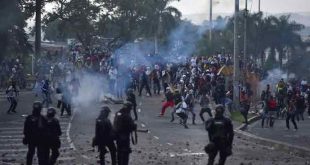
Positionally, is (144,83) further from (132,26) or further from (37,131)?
(37,131)

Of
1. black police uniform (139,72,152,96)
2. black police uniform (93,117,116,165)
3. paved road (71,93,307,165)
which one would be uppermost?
black police uniform (139,72,152,96)

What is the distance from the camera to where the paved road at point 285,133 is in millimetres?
23703

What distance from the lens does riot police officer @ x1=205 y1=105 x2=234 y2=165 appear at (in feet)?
46.9

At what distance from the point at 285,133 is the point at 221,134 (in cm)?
1298

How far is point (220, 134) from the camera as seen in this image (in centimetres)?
1428

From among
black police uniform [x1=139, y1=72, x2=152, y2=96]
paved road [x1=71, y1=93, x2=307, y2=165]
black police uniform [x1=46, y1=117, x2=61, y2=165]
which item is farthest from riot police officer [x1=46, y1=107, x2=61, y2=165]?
black police uniform [x1=139, y1=72, x2=152, y2=96]

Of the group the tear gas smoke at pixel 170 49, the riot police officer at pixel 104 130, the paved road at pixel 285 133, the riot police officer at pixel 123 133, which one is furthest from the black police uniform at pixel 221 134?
the tear gas smoke at pixel 170 49

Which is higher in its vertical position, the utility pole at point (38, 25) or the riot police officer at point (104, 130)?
the utility pole at point (38, 25)

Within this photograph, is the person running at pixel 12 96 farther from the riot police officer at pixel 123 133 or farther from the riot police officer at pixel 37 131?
the riot police officer at pixel 123 133

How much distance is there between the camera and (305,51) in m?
79.1

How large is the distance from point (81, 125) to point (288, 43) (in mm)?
54198

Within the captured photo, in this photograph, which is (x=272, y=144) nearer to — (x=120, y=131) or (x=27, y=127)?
(x=120, y=131)

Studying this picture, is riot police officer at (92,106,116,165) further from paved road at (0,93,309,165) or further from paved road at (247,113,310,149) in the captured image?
paved road at (247,113,310,149)

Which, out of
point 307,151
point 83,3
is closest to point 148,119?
point 307,151
